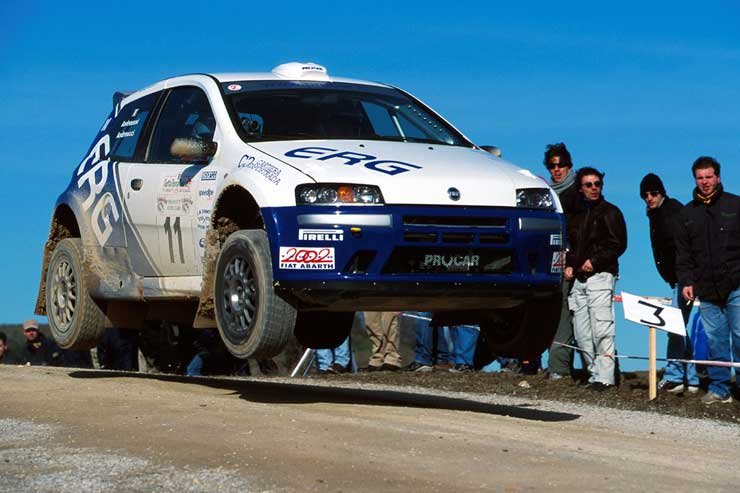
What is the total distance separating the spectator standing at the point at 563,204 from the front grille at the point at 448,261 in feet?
16.7

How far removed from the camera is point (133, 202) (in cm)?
1132


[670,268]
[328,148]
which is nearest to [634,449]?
[328,148]

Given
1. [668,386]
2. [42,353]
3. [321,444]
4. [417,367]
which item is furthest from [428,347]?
[321,444]

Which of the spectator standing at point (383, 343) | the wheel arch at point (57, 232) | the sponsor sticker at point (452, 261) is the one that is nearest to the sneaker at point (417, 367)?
the spectator standing at point (383, 343)

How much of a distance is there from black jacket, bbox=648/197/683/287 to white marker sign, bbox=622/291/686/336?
1.08 meters

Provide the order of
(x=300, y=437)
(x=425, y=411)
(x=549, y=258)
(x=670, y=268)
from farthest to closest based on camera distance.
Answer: (x=670, y=268), (x=425, y=411), (x=549, y=258), (x=300, y=437)

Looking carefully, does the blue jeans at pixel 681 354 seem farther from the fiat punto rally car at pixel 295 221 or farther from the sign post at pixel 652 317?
the fiat punto rally car at pixel 295 221

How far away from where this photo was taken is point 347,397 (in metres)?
11.8

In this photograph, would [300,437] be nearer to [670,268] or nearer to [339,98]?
[339,98]

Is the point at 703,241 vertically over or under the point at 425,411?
over

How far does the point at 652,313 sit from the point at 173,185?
5188 mm

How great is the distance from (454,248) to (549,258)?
2.50 feet

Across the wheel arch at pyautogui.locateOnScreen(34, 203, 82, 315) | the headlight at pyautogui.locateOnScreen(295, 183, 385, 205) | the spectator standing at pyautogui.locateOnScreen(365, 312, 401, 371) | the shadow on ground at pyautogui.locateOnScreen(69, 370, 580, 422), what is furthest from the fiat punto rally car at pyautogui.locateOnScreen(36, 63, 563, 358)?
the spectator standing at pyautogui.locateOnScreen(365, 312, 401, 371)

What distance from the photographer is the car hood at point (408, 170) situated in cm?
912
